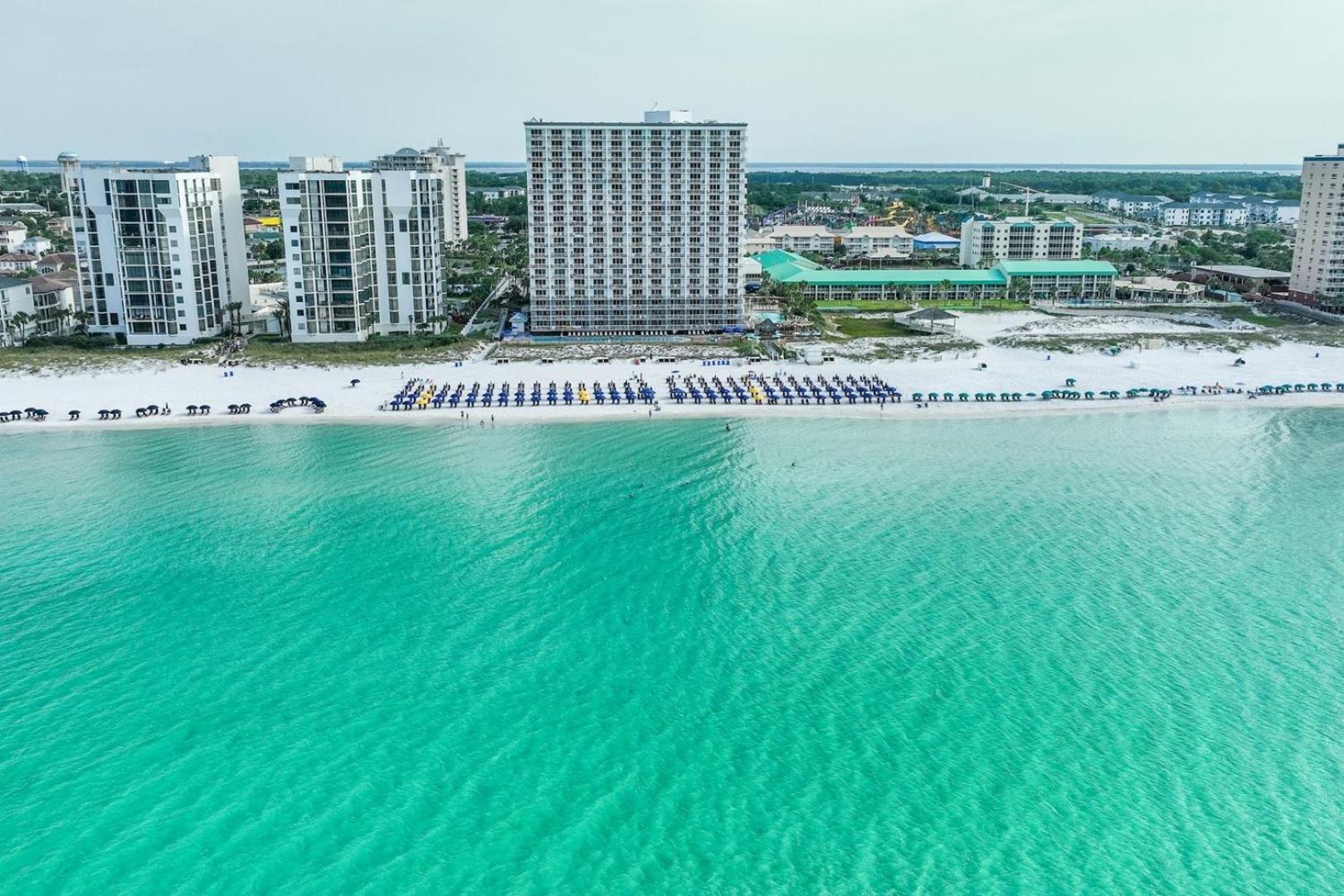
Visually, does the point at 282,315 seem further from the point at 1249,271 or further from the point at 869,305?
the point at 1249,271

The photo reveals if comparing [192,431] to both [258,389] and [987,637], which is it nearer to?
[258,389]

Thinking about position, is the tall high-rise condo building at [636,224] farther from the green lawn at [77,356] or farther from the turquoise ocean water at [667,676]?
the turquoise ocean water at [667,676]

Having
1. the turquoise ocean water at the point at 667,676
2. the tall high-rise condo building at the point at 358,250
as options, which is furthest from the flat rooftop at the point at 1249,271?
the tall high-rise condo building at the point at 358,250

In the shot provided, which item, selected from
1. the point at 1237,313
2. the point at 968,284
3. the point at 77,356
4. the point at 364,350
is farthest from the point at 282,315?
the point at 1237,313

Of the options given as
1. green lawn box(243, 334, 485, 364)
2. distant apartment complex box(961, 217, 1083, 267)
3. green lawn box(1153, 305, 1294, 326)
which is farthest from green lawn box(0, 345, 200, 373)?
distant apartment complex box(961, 217, 1083, 267)

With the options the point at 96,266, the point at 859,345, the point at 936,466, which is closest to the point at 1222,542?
the point at 936,466
